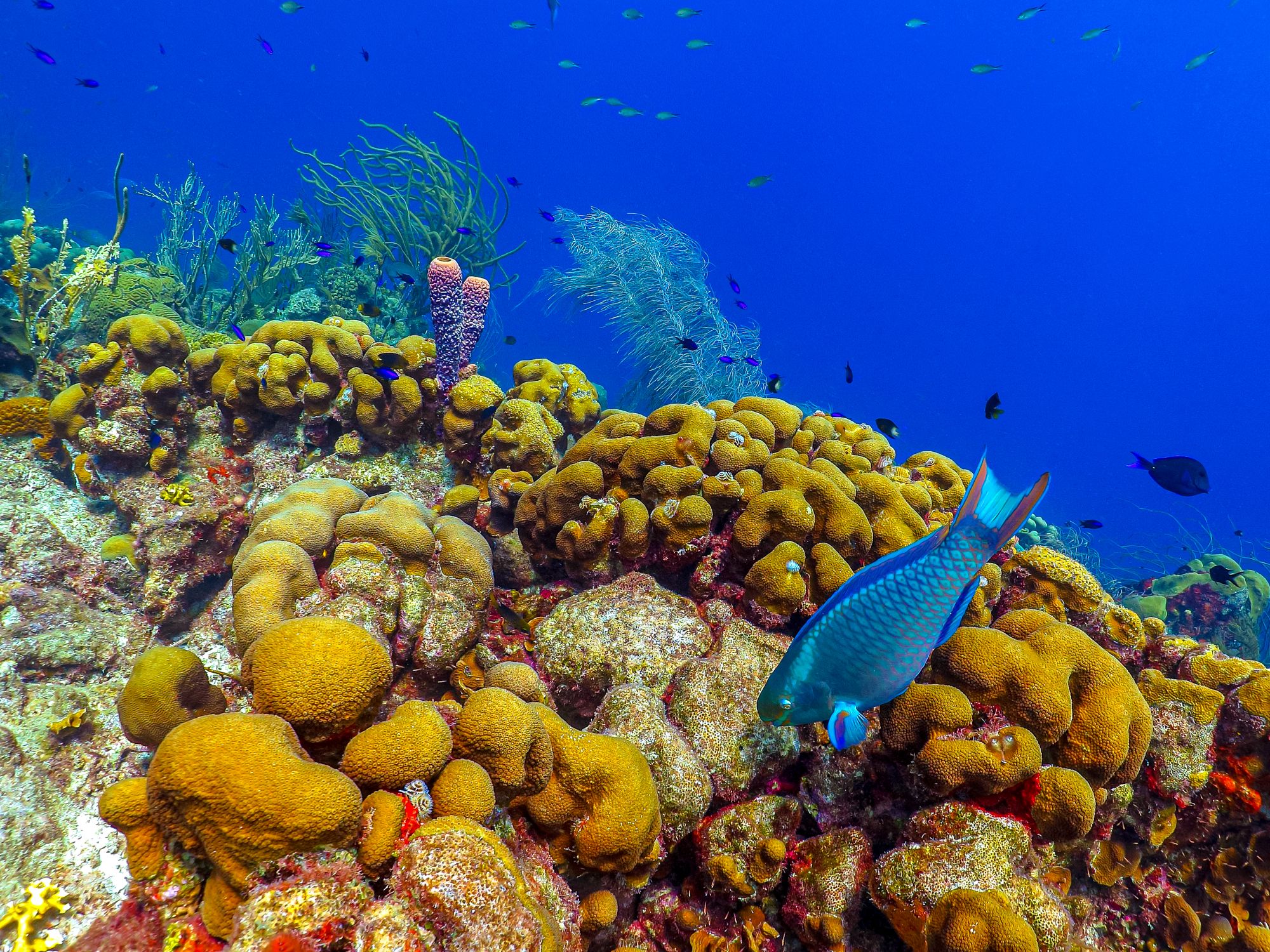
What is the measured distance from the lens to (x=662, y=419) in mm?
4105

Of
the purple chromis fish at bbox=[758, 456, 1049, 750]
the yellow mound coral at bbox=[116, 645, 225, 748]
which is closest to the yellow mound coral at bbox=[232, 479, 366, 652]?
the yellow mound coral at bbox=[116, 645, 225, 748]

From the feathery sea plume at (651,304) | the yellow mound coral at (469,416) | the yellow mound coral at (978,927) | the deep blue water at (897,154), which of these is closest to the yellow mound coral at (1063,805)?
the yellow mound coral at (978,927)

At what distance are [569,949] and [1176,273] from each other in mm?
163299

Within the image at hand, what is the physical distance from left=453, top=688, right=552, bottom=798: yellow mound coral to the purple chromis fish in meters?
0.82

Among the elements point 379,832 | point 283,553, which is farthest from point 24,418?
point 379,832

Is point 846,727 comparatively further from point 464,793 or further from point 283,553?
point 283,553

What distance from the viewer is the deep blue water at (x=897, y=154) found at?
94438 millimetres

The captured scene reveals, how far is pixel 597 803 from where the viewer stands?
2094 mm

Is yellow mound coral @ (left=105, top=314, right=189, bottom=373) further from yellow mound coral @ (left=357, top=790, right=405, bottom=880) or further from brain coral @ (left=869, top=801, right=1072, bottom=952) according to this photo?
brain coral @ (left=869, top=801, right=1072, bottom=952)

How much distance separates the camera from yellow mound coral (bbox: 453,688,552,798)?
6.39 feet

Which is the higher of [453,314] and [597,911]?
[453,314]

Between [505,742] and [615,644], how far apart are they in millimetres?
1207

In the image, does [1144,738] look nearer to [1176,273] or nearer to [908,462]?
[908,462]

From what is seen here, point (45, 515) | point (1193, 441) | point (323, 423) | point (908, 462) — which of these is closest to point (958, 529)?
point (908, 462)
